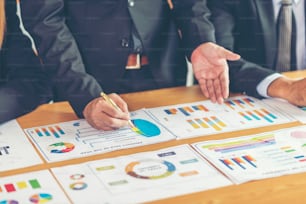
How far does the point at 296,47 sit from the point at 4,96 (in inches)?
48.9

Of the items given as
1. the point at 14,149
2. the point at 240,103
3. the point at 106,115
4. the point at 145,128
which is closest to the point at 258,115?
the point at 240,103

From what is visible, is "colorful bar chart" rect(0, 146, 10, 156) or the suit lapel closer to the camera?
"colorful bar chart" rect(0, 146, 10, 156)

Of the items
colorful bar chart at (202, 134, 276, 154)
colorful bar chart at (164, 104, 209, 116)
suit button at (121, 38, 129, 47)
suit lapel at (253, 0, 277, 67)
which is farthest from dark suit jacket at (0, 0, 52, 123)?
suit lapel at (253, 0, 277, 67)

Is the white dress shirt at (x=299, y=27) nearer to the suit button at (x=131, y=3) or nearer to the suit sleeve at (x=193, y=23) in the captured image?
the suit sleeve at (x=193, y=23)

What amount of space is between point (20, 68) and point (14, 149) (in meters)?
0.51

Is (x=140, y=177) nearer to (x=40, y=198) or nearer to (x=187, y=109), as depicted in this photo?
(x=40, y=198)

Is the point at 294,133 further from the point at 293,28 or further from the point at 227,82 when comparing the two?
the point at 293,28

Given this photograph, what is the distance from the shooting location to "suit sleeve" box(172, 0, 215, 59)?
2379 millimetres

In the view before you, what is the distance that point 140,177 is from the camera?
169 cm

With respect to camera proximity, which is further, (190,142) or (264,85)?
(264,85)

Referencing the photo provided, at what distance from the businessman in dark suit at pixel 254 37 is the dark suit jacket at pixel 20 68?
2.28 feet

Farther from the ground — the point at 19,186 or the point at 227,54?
the point at 227,54

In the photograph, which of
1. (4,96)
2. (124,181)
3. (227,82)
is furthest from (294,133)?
(4,96)

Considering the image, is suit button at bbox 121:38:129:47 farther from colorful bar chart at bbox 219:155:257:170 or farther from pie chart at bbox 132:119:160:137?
colorful bar chart at bbox 219:155:257:170
